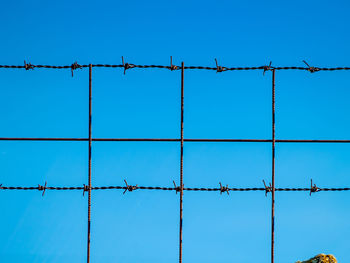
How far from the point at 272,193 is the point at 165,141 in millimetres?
1943

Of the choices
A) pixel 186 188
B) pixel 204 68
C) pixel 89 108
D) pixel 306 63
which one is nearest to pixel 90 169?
pixel 89 108

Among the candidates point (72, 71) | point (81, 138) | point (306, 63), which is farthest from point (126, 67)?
point (306, 63)

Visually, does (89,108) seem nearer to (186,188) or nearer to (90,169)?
(90,169)

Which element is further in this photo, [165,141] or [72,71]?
[72,71]

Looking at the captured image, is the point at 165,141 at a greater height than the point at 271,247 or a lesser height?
greater

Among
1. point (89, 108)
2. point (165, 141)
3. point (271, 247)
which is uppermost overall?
point (89, 108)

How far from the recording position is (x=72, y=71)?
8.36 meters

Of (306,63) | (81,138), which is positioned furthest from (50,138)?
(306,63)

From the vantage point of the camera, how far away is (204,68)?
8297 millimetres

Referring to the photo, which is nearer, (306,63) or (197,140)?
(197,140)

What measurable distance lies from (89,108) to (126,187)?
1.47 meters

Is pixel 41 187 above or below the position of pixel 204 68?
below

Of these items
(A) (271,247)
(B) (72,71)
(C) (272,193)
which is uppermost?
(B) (72,71)

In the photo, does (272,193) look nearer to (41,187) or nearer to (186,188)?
(186,188)
